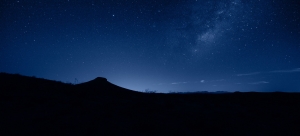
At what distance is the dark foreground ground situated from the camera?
4367mm

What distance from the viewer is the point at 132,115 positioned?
5.68m

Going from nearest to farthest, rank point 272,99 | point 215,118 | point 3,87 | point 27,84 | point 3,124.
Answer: point 3,124, point 215,118, point 3,87, point 27,84, point 272,99

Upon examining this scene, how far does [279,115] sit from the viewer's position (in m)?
6.43

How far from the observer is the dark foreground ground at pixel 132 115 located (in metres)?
4.37

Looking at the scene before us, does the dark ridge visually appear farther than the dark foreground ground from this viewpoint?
Yes

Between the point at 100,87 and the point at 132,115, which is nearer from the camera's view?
the point at 132,115

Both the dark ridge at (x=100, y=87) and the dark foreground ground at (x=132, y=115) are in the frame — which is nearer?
the dark foreground ground at (x=132, y=115)

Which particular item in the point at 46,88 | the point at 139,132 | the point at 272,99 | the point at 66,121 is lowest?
the point at 139,132

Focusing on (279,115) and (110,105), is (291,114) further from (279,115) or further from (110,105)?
(110,105)

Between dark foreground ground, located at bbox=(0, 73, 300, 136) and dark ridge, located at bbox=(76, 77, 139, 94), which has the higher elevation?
dark ridge, located at bbox=(76, 77, 139, 94)

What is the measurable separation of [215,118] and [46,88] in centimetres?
786

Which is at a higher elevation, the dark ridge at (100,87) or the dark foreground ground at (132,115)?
the dark ridge at (100,87)

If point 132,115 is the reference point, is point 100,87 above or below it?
above

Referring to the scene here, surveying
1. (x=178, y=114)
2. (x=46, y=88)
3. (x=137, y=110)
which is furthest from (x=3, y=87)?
(x=178, y=114)
